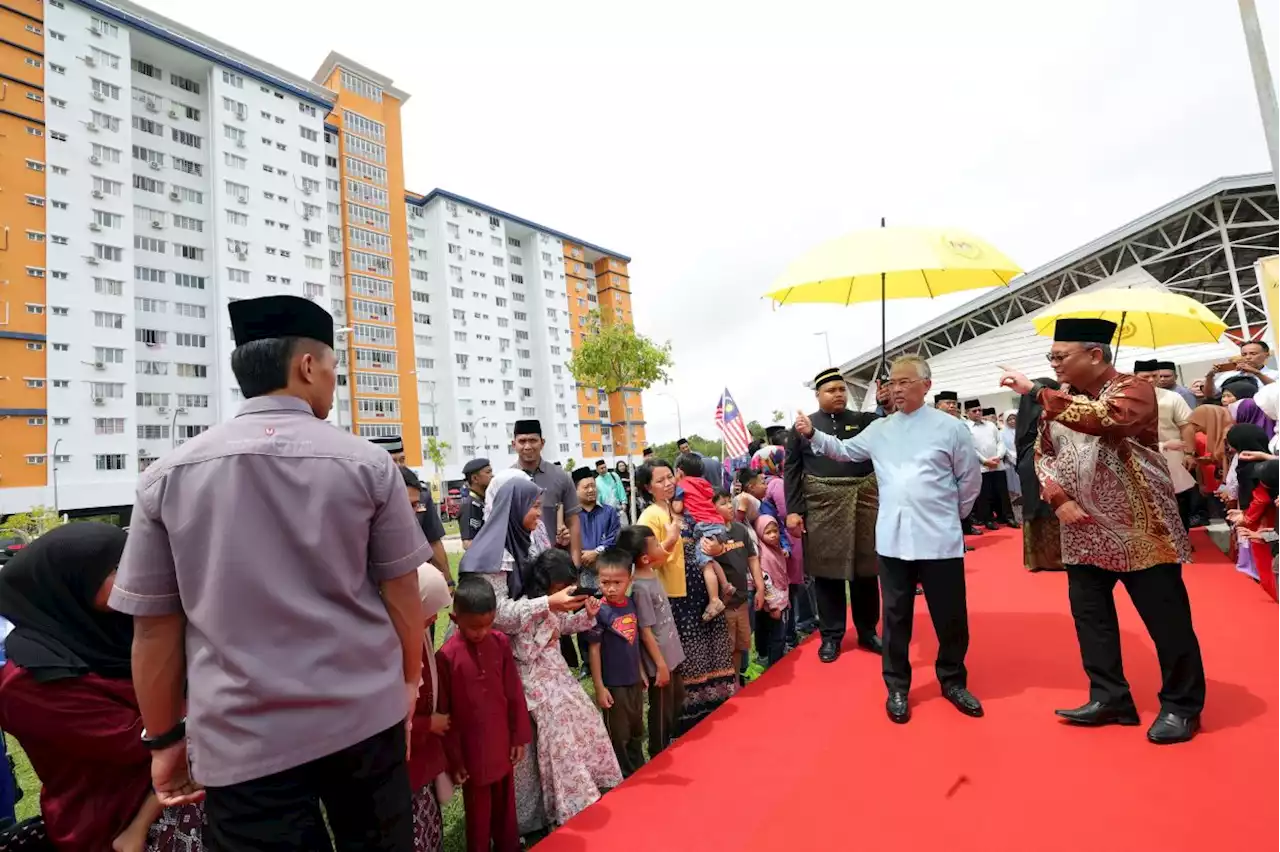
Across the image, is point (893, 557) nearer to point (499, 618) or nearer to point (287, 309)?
point (499, 618)

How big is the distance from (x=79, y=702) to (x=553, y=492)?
128 inches

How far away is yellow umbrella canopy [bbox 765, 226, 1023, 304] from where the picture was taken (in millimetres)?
3760

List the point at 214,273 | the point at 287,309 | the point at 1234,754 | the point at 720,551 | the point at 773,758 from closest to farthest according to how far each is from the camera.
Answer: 1. the point at 287,309
2. the point at 1234,754
3. the point at 773,758
4. the point at 720,551
5. the point at 214,273

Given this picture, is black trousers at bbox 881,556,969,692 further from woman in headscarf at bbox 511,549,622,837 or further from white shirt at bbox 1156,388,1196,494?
white shirt at bbox 1156,388,1196,494

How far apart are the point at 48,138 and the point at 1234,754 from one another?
4235 centimetres

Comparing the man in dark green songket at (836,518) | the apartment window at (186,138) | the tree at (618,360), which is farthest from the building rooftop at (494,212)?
the man in dark green songket at (836,518)

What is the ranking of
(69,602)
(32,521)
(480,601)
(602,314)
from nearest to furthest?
(69,602)
(480,601)
(32,521)
(602,314)

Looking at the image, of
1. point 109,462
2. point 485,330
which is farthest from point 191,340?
point 485,330

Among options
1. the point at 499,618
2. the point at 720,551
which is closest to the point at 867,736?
the point at 720,551

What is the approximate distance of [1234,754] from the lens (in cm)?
261

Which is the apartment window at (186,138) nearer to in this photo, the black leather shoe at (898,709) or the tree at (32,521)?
the tree at (32,521)

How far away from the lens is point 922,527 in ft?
11.3

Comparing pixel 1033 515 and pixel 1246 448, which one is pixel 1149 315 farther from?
pixel 1033 515

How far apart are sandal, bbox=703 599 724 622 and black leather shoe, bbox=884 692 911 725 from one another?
42.9 inches
